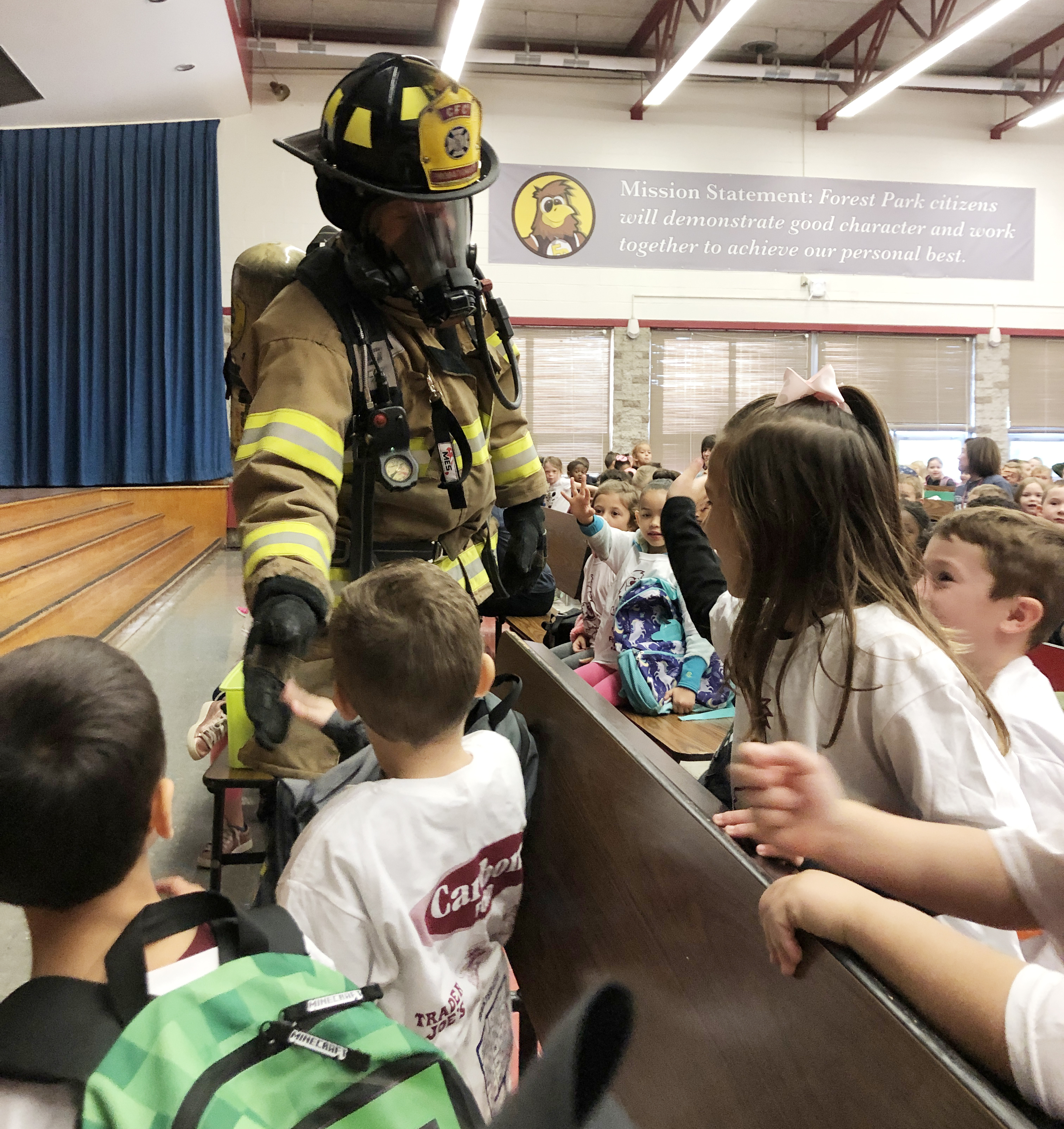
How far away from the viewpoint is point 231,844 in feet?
8.63

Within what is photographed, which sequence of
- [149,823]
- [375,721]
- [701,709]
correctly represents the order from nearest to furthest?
[149,823] → [375,721] → [701,709]

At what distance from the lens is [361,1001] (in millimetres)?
743

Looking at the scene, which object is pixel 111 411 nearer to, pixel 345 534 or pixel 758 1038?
pixel 345 534

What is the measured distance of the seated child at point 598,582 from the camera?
12.0 ft

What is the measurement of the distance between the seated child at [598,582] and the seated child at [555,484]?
2.55m

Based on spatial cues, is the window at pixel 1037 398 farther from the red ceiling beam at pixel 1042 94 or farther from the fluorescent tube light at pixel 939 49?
the fluorescent tube light at pixel 939 49

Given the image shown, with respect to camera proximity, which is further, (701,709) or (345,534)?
(701,709)

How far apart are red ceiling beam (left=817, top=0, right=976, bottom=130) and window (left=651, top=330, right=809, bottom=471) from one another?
275cm

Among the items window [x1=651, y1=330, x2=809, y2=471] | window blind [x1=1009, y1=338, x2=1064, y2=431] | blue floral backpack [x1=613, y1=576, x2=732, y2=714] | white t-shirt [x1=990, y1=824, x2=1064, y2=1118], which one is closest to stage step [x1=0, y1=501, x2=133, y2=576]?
blue floral backpack [x1=613, y1=576, x2=732, y2=714]

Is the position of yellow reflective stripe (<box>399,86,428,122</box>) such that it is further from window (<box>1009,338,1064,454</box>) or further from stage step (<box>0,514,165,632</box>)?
window (<box>1009,338,1064,454</box>)

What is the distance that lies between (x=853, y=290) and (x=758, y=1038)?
12.0 m

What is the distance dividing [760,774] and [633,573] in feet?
8.11

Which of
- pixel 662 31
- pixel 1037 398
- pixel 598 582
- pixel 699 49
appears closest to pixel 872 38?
pixel 662 31

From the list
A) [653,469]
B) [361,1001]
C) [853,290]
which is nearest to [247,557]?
[361,1001]
